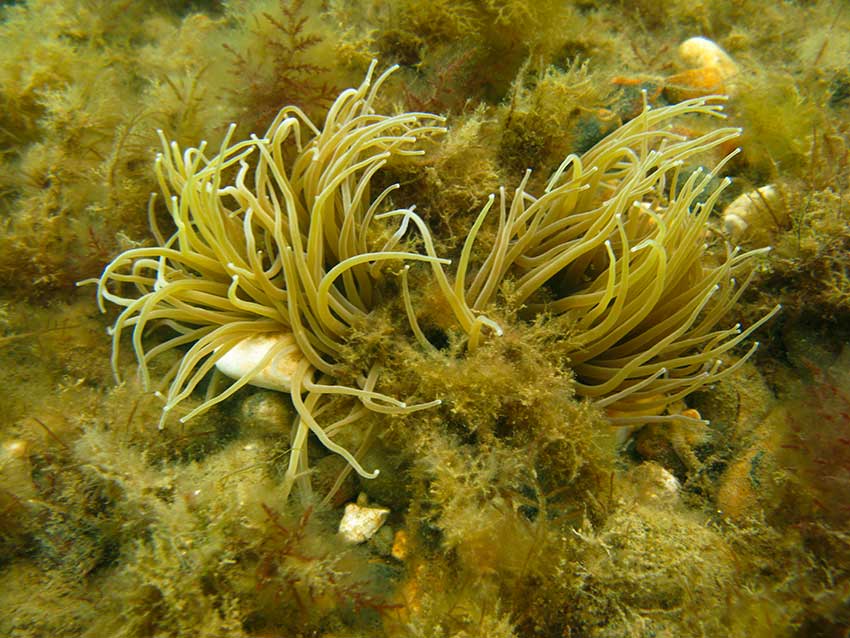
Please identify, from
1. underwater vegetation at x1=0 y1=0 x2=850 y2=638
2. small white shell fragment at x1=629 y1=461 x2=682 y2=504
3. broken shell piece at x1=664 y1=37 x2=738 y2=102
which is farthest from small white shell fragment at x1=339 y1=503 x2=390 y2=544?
broken shell piece at x1=664 y1=37 x2=738 y2=102

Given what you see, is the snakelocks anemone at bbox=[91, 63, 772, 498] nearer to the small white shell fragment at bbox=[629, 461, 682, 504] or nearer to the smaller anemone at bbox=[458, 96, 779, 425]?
the smaller anemone at bbox=[458, 96, 779, 425]

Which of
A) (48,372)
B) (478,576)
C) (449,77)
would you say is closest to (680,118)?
(449,77)

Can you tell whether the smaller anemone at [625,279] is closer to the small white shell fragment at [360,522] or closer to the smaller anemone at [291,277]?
the smaller anemone at [291,277]

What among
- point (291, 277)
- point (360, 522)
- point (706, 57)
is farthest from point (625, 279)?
point (706, 57)

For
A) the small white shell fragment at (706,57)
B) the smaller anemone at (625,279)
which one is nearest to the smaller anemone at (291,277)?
the smaller anemone at (625,279)

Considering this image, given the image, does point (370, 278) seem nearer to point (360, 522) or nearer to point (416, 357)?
point (416, 357)
